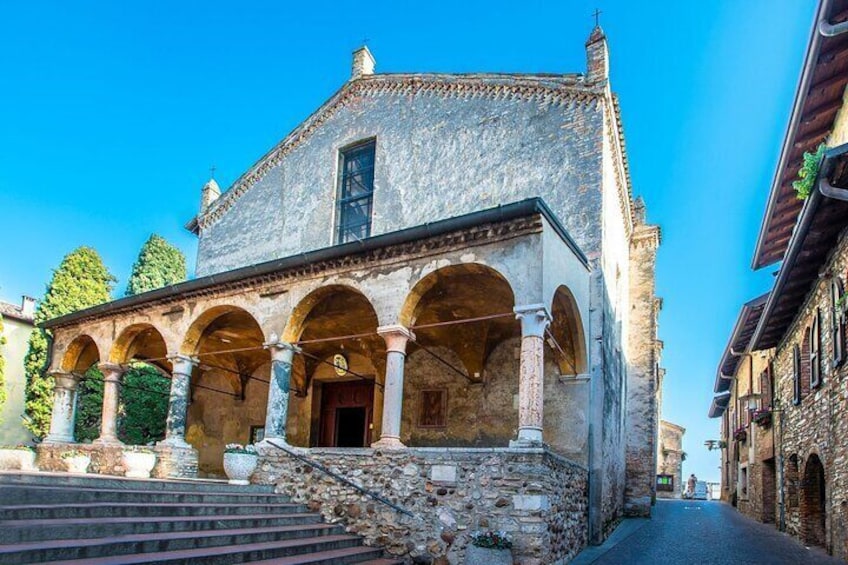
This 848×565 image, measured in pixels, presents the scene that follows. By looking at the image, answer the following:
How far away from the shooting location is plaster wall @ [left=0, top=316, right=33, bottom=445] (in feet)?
79.4

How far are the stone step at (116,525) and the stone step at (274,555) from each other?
0.50 metres

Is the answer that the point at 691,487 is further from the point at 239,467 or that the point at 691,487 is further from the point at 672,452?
the point at 239,467

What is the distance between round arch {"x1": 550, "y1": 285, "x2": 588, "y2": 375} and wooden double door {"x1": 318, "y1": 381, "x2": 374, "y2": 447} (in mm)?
5464

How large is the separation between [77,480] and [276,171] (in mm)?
11483

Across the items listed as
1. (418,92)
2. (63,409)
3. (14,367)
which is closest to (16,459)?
(63,409)

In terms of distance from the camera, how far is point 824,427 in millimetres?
10828

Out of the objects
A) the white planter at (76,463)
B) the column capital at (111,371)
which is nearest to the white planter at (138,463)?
the white planter at (76,463)

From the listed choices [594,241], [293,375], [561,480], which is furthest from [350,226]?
[561,480]

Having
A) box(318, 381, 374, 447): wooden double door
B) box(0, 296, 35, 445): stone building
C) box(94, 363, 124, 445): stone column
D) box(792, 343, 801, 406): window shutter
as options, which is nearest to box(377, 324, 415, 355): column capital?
box(318, 381, 374, 447): wooden double door

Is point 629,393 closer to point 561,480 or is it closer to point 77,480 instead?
point 561,480

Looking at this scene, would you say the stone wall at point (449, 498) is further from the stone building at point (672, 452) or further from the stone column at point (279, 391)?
the stone building at point (672, 452)

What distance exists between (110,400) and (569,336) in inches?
396

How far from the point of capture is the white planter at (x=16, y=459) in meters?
11.5

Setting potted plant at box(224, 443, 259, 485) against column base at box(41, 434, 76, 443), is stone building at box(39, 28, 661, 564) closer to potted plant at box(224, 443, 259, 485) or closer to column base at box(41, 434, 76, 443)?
column base at box(41, 434, 76, 443)
